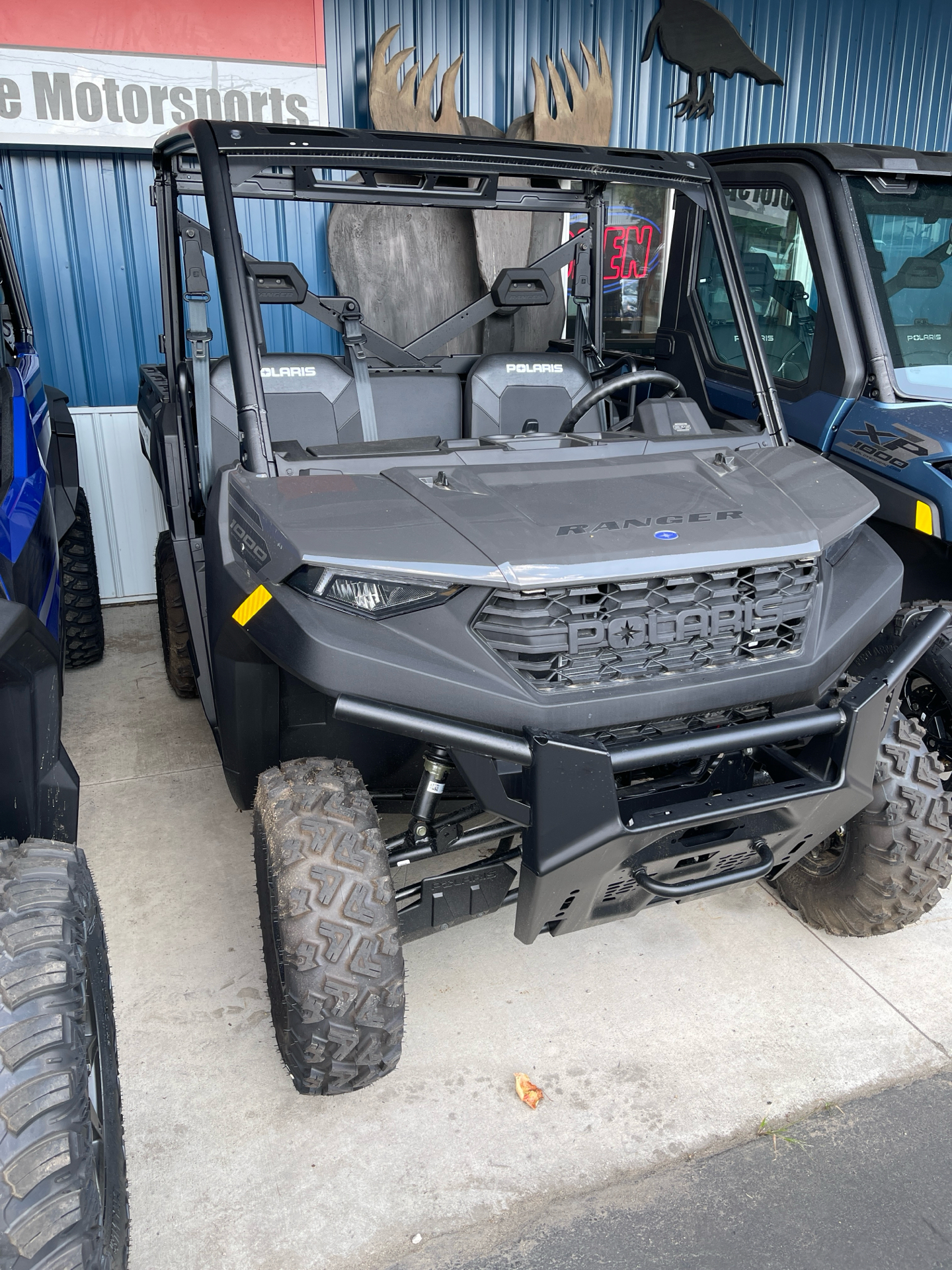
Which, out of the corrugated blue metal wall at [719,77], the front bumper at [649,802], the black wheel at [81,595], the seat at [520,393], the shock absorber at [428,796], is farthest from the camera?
the corrugated blue metal wall at [719,77]

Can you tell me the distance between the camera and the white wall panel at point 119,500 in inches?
205

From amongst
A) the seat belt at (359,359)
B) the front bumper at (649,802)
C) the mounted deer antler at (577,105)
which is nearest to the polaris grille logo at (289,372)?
the seat belt at (359,359)

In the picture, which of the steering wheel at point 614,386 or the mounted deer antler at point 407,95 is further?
the mounted deer antler at point 407,95

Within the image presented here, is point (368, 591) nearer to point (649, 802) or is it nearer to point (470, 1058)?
point (649, 802)

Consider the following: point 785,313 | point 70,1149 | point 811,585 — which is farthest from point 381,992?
point 785,313

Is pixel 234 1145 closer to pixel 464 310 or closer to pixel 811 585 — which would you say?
pixel 811 585

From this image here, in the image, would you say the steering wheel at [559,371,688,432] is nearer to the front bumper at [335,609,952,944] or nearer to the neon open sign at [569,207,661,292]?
the front bumper at [335,609,952,944]

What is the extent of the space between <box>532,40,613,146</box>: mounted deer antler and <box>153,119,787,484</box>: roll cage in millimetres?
2341

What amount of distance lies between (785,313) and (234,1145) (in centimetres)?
344

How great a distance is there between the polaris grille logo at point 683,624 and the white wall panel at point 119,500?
376 centimetres

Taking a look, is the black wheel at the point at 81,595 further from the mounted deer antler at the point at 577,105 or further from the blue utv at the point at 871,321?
the mounted deer antler at the point at 577,105

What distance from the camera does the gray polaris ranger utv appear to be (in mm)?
1859

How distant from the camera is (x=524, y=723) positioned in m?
1.85

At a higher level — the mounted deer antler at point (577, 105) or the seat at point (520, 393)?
the mounted deer antler at point (577, 105)
